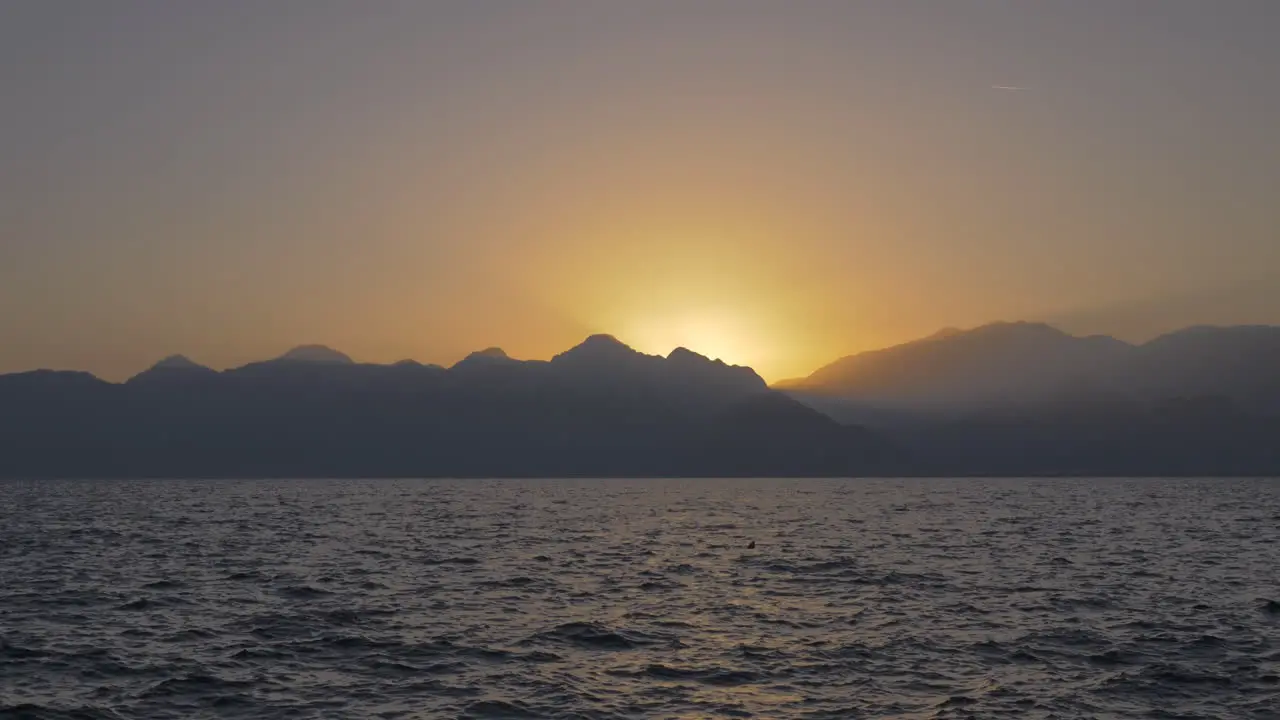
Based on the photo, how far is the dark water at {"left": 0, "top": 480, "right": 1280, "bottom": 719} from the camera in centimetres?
2738

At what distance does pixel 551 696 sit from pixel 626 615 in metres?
13.6

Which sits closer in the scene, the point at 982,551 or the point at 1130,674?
the point at 1130,674

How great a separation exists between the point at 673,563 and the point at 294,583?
2278 cm

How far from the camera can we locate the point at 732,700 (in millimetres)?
27141

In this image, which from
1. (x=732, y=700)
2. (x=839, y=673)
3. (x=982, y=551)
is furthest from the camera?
(x=982, y=551)

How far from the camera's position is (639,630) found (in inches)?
1479

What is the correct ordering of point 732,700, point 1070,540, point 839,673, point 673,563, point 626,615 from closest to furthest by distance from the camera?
point 732,700 < point 839,673 < point 626,615 < point 673,563 < point 1070,540

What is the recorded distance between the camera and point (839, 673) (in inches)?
1196

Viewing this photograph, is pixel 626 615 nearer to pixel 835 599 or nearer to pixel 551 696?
pixel 835 599

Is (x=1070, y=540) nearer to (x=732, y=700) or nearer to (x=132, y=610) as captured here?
(x=732, y=700)

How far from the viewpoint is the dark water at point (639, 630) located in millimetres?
27375

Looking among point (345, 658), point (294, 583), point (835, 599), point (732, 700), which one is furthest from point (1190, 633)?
point (294, 583)

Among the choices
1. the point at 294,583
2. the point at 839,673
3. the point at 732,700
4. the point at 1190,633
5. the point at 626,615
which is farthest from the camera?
the point at 294,583

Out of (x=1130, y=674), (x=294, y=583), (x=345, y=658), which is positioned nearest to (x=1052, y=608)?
(x=1130, y=674)
